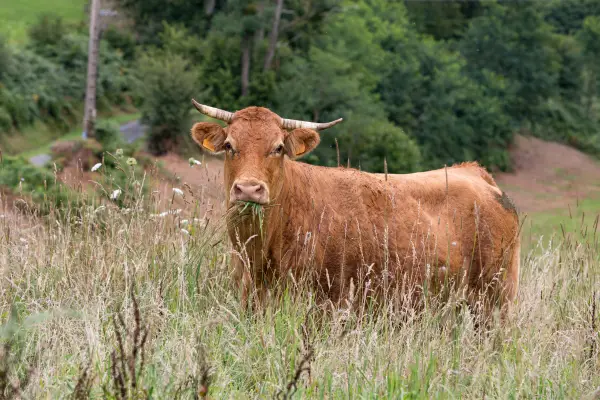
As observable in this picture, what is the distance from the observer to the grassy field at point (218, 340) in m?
4.13

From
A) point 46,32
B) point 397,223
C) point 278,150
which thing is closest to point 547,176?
point 46,32

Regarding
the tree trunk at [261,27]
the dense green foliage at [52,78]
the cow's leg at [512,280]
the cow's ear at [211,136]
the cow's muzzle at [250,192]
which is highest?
the cow's ear at [211,136]

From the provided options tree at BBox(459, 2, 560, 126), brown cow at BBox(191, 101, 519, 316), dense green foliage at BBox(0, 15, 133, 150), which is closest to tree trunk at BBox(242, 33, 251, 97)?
dense green foliage at BBox(0, 15, 133, 150)

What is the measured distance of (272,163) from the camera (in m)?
6.05

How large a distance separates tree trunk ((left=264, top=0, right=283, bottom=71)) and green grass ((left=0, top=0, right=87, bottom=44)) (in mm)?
12856

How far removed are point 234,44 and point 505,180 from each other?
75.6 ft

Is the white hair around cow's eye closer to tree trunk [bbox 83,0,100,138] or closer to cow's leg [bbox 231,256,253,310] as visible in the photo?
cow's leg [bbox 231,256,253,310]

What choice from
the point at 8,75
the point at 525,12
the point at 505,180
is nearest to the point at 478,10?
the point at 525,12

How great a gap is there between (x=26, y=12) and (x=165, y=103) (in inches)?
968

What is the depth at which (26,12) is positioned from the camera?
54188 mm

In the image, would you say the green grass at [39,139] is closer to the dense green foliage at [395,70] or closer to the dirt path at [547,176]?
the dense green foliage at [395,70]

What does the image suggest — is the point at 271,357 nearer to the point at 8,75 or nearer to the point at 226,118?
the point at 226,118

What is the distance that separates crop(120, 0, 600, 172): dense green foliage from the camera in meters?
42.6

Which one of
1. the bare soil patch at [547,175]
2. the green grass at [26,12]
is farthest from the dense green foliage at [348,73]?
the green grass at [26,12]
